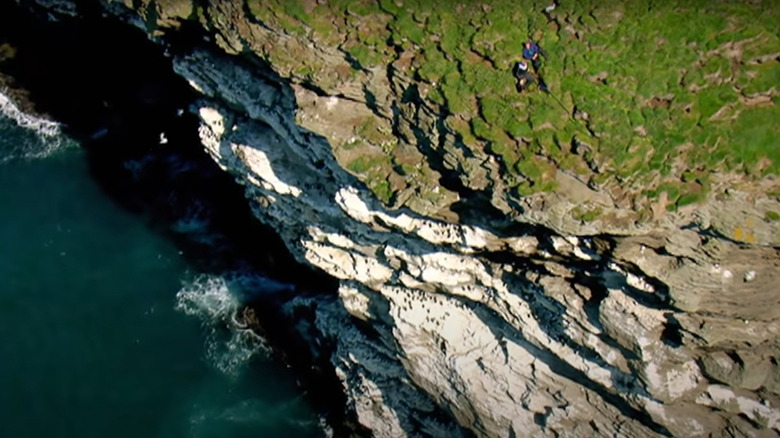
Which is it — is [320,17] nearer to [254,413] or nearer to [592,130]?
[592,130]

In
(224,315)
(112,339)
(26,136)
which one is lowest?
(112,339)

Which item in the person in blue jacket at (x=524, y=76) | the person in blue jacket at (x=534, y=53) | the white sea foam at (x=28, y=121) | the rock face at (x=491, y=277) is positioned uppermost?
the person in blue jacket at (x=534, y=53)

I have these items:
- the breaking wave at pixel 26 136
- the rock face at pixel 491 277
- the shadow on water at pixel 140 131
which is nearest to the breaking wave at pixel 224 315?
the shadow on water at pixel 140 131

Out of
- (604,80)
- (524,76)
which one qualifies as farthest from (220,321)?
(604,80)

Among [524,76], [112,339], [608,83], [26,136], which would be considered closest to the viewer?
[608,83]

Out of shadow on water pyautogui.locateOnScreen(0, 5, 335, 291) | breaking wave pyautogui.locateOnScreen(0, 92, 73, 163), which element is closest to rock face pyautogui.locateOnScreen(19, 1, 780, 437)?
shadow on water pyautogui.locateOnScreen(0, 5, 335, 291)

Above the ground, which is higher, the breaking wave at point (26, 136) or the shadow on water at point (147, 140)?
the shadow on water at point (147, 140)

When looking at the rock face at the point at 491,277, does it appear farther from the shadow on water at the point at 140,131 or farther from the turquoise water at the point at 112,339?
the shadow on water at the point at 140,131

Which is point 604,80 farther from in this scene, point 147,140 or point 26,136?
point 26,136

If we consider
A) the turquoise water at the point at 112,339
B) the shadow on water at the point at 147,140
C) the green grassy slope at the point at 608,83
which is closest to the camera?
the green grassy slope at the point at 608,83
